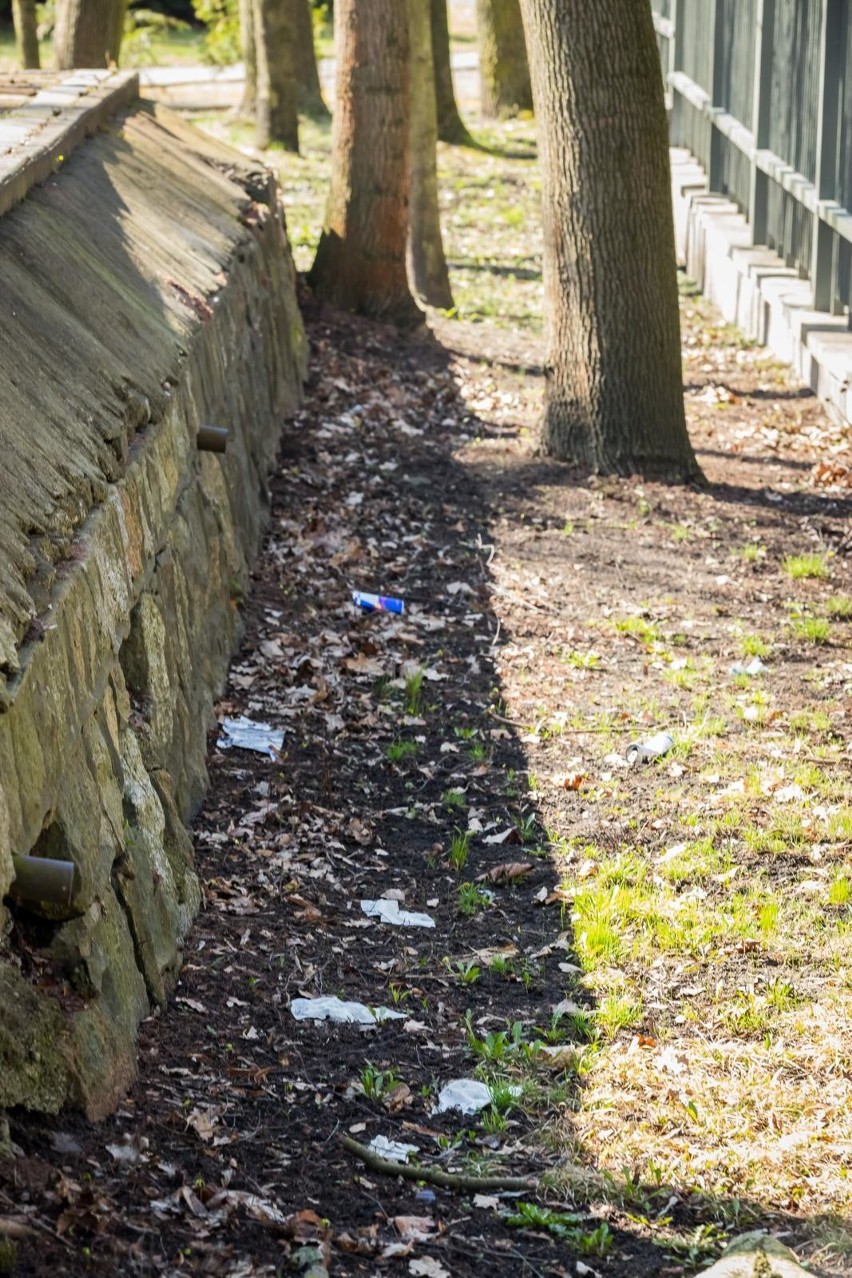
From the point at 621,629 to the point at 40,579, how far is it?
429 centimetres

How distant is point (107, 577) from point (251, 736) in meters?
2.01

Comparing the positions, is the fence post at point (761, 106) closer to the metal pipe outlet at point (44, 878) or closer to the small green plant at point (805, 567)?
the small green plant at point (805, 567)

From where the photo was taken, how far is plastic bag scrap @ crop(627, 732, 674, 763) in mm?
6695

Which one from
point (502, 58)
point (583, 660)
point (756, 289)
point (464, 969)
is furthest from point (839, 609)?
point (502, 58)

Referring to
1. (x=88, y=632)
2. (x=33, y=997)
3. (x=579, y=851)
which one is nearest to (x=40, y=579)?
(x=88, y=632)

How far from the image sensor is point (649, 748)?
6.74m

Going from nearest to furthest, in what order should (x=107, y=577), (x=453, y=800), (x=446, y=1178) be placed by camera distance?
1. (x=446, y=1178)
2. (x=107, y=577)
3. (x=453, y=800)

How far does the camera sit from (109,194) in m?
7.77

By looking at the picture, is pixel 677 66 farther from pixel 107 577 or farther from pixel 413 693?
pixel 107 577

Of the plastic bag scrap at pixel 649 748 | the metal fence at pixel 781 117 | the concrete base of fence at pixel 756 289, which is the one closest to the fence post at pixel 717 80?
the metal fence at pixel 781 117

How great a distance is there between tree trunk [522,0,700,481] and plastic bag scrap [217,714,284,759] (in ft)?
13.2

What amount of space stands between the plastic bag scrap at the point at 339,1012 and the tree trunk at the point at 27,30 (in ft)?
38.5

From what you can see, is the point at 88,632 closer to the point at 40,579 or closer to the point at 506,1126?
the point at 40,579

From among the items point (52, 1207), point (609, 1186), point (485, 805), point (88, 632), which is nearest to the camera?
point (52, 1207)
